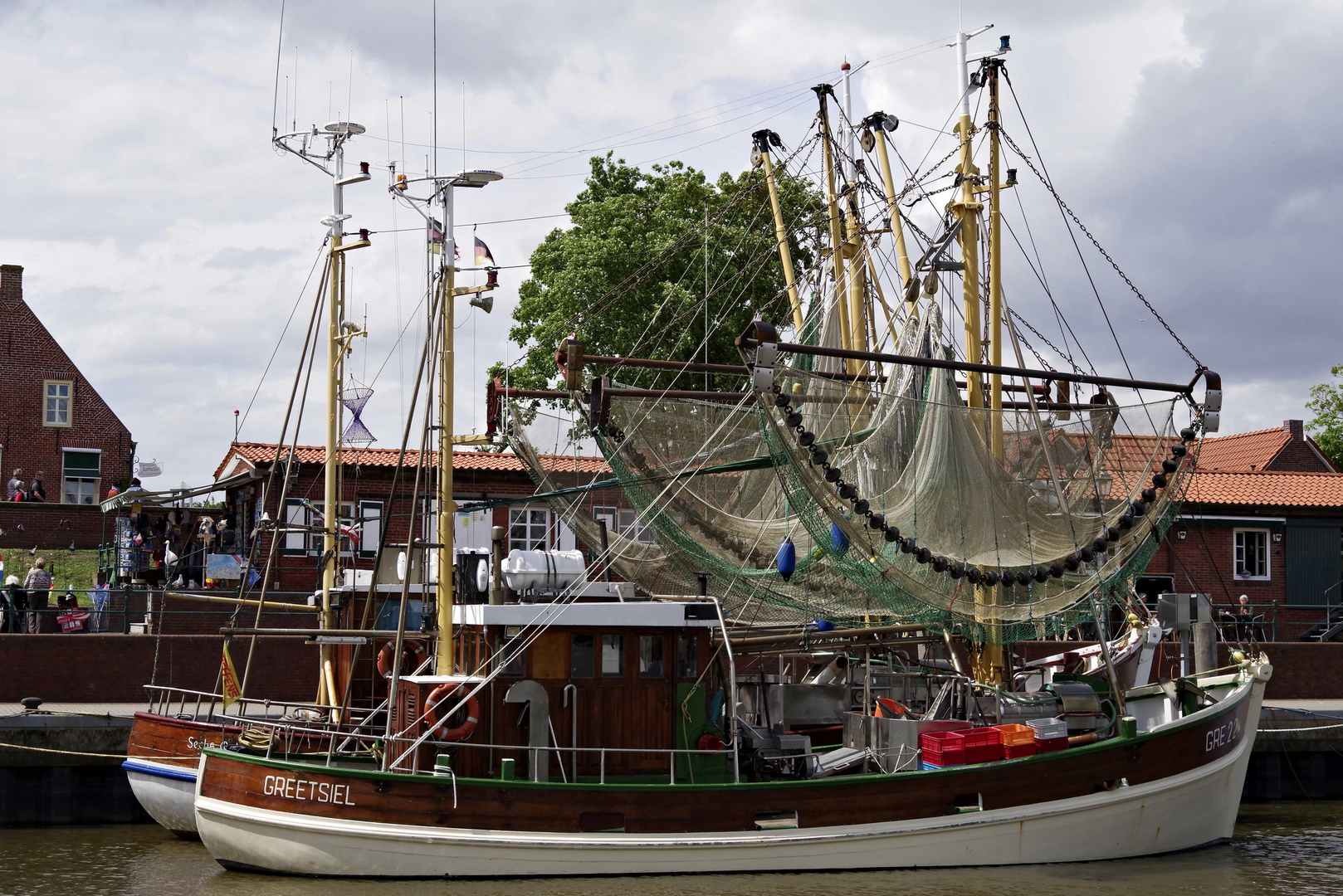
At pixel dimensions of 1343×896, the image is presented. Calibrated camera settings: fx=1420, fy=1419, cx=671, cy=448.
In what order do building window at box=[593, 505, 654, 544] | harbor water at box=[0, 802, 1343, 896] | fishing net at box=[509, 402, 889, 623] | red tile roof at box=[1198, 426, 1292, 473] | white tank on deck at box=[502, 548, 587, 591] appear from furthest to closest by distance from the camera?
red tile roof at box=[1198, 426, 1292, 473], building window at box=[593, 505, 654, 544], fishing net at box=[509, 402, 889, 623], white tank on deck at box=[502, 548, 587, 591], harbor water at box=[0, 802, 1343, 896]

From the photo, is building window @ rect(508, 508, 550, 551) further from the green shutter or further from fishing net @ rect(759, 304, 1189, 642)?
the green shutter

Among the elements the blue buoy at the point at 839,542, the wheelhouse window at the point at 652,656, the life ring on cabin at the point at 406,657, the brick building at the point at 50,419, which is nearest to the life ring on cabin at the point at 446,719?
the wheelhouse window at the point at 652,656

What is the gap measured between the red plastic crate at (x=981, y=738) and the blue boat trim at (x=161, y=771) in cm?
952

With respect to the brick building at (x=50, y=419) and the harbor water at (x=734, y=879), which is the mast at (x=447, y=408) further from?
the brick building at (x=50, y=419)

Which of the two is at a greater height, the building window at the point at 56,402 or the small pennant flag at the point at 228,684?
the building window at the point at 56,402

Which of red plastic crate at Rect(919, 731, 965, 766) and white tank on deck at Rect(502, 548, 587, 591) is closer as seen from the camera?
red plastic crate at Rect(919, 731, 965, 766)

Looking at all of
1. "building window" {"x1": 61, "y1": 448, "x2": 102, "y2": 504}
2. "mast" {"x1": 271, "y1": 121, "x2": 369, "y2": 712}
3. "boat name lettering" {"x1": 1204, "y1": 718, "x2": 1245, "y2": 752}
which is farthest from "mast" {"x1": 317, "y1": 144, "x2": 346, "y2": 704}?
"building window" {"x1": 61, "y1": 448, "x2": 102, "y2": 504}

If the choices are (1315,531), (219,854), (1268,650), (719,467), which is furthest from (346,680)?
(1315,531)

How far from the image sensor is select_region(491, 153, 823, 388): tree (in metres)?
30.4

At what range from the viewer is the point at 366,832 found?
15430 millimetres

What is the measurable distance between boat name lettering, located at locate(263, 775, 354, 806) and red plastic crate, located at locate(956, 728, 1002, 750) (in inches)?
276

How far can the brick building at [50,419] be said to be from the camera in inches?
1697

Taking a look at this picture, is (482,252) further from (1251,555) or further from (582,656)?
(1251,555)

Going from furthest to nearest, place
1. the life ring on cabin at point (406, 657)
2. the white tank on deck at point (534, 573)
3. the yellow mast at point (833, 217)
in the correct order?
the yellow mast at point (833, 217) → the life ring on cabin at point (406, 657) → the white tank on deck at point (534, 573)
